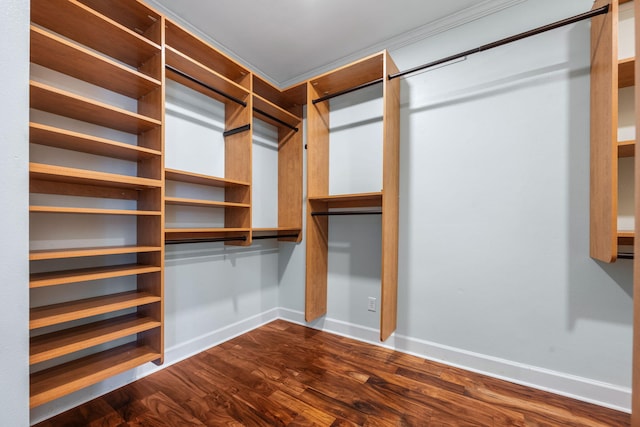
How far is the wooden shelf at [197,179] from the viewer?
1.69 metres

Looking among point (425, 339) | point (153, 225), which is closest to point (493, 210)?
point (425, 339)

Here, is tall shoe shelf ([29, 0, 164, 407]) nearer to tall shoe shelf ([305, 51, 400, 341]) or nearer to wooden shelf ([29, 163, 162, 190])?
wooden shelf ([29, 163, 162, 190])

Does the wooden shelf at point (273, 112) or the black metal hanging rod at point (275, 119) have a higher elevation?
the wooden shelf at point (273, 112)

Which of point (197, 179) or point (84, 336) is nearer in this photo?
point (84, 336)

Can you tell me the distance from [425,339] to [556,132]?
5.66 ft

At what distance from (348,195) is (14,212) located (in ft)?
5.62

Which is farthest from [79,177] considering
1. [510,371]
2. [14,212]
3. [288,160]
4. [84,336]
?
[510,371]

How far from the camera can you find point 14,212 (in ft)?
2.70

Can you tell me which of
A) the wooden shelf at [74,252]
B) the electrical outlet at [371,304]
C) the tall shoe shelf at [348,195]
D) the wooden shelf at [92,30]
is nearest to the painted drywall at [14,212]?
the wooden shelf at [74,252]

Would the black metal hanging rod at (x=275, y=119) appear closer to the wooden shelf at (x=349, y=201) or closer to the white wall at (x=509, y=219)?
the wooden shelf at (x=349, y=201)

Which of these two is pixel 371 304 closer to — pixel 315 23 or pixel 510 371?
pixel 510 371

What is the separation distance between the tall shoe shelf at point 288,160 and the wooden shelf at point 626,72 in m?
2.11

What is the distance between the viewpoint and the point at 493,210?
1820 mm

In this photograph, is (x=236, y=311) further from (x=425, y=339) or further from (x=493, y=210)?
(x=493, y=210)
